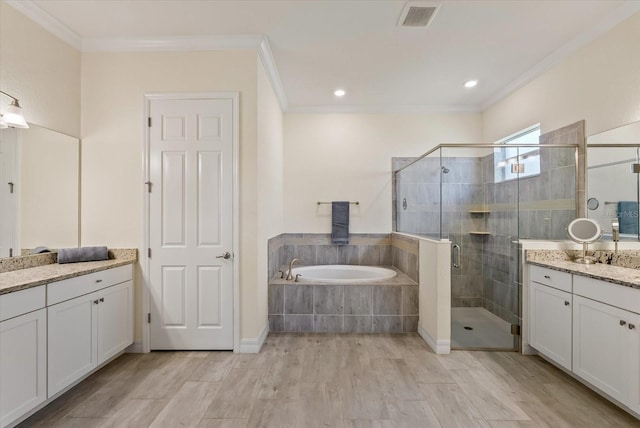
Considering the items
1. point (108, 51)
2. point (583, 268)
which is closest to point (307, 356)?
point (583, 268)

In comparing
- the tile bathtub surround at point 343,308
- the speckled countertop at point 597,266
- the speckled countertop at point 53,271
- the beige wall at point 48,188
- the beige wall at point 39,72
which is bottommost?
the tile bathtub surround at point 343,308

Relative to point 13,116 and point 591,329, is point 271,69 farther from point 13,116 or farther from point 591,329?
point 591,329

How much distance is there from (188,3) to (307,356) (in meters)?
3.06

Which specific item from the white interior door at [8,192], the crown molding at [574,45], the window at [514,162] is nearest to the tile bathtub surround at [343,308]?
the window at [514,162]

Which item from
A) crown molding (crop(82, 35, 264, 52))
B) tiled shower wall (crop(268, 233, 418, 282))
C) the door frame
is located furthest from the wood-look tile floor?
crown molding (crop(82, 35, 264, 52))

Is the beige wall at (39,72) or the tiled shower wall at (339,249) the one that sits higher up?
the beige wall at (39,72)

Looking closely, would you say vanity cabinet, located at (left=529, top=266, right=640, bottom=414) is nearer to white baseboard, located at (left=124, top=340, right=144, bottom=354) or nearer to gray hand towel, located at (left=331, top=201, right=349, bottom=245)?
gray hand towel, located at (left=331, top=201, right=349, bottom=245)

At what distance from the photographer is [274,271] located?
3.69 meters

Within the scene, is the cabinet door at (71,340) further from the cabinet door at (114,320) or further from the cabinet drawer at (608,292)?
the cabinet drawer at (608,292)

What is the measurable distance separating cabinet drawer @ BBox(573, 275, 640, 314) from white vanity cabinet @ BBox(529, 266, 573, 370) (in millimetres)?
99

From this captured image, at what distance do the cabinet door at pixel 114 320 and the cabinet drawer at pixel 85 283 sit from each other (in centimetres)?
6

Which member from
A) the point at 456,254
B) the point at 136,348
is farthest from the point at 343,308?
the point at 136,348

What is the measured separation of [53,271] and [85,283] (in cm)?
21

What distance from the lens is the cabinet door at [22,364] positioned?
63.5 inches
